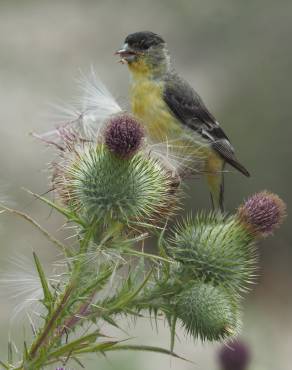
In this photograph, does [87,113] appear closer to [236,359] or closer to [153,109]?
[236,359]

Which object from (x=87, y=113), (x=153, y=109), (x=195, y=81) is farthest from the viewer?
(x=195, y=81)

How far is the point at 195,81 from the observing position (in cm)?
1964

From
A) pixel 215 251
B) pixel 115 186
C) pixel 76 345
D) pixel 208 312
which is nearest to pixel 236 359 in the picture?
pixel 215 251

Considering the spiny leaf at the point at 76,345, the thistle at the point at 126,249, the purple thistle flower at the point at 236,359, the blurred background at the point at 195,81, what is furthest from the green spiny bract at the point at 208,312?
the blurred background at the point at 195,81

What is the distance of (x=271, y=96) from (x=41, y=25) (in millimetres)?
7780

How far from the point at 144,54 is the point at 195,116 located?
64 cm

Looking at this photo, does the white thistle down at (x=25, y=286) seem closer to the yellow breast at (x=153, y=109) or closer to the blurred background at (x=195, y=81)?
the yellow breast at (x=153, y=109)

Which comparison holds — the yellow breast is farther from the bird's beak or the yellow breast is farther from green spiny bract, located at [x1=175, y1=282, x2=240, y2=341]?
green spiny bract, located at [x1=175, y1=282, x2=240, y2=341]

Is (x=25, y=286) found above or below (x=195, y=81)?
below

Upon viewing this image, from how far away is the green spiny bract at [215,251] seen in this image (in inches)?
149

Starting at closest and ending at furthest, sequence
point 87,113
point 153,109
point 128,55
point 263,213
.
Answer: point 263,213
point 87,113
point 153,109
point 128,55

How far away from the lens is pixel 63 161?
393 cm

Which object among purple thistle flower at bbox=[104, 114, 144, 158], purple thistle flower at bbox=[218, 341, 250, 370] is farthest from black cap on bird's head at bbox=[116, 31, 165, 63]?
purple thistle flower at bbox=[104, 114, 144, 158]

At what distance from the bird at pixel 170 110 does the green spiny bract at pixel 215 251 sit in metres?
1.52
